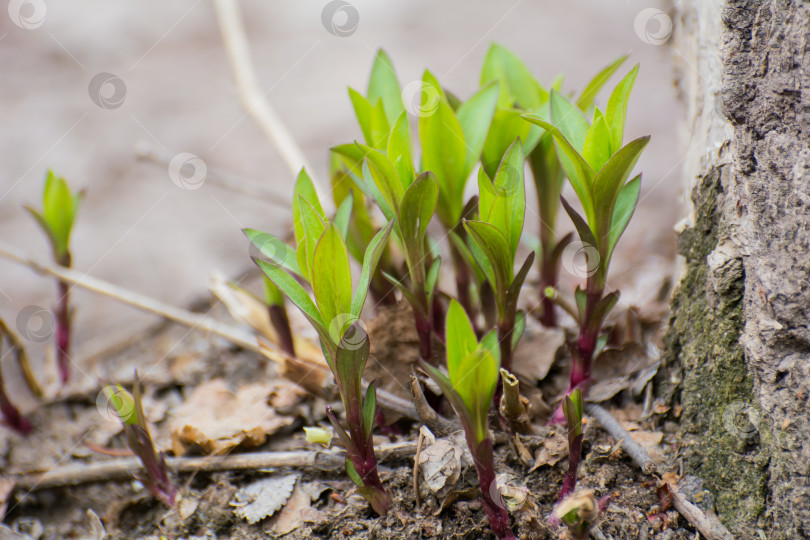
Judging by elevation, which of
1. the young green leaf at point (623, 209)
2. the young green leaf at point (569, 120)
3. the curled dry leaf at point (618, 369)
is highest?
the young green leaf at point (569, 120)

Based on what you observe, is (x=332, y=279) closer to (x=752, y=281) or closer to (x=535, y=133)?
(x=535, y=133)

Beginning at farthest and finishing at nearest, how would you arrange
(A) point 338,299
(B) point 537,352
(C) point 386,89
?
(B) point 537,352
(C) point 386,89
(A) point 338,299

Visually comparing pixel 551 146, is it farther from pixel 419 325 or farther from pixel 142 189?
pixel 142 189

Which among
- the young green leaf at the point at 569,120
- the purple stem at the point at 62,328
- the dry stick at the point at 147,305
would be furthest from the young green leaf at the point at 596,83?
the purple stem at the point at 62,328

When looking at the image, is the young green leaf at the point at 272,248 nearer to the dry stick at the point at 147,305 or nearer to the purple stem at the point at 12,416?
the dry stick at the point at 147,305

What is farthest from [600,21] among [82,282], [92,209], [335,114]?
[82,282]

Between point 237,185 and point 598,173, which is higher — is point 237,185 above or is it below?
above

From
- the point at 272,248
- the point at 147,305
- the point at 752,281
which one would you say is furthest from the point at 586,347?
the point at 147,305
